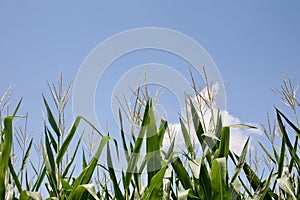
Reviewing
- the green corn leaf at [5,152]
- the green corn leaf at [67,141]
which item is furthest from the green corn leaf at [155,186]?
the green corn leaf at [5,152]

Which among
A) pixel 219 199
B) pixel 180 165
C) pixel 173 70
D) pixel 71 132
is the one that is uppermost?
pixel 173 70

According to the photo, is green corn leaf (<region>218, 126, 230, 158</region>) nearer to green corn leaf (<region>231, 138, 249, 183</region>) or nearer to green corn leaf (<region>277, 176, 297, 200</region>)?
green corn leaf (<region>231, 138, 249, 183</region>)

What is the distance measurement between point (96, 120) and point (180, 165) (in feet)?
2.13

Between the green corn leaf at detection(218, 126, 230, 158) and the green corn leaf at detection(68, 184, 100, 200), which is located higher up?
the green corn leaf at detection(218, 126, 230, 158)

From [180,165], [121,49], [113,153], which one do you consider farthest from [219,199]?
[121,49]

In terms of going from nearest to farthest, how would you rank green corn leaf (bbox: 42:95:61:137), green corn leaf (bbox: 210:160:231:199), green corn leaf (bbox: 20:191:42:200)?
green corn leaf (bbox: 210:160:231:199) < green corn leaf (bbox: 20:191:42:200) < green corn leaf (bbox: 42:95:61:137)

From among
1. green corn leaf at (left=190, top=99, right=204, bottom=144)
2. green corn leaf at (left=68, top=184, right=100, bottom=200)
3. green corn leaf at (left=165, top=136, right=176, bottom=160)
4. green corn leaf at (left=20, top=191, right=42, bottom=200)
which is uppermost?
green corn leaf at (left=190, top=99, right=204, bottom=144)

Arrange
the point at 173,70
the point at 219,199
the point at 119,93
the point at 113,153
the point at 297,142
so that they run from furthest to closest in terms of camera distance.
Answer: the point at 173,70
the point at 119,93
the point at 297,142
the point at 113,153
the point at 219,199

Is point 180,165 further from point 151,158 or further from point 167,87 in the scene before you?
point 167,87

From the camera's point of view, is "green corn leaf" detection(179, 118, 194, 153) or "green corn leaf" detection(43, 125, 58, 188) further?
"green corn leaf" detection(179, 118, 194, 153)

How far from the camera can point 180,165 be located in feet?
7.30

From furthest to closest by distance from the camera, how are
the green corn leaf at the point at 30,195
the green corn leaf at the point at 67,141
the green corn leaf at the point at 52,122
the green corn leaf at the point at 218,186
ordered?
the green corn leaf at the point at 52,122
the green corn leaf at the point at 67,141
the green corn leaf at the point at 30,195
the green corn leaf at the point at 218,186

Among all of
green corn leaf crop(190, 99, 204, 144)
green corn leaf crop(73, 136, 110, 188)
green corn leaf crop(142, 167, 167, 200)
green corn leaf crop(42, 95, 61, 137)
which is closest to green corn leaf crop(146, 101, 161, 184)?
green corn leaf crop(142, 167, 167, 200)

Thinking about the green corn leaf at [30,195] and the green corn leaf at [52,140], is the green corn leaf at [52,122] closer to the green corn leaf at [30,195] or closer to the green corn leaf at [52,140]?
the green corn leaf at [52,140]
